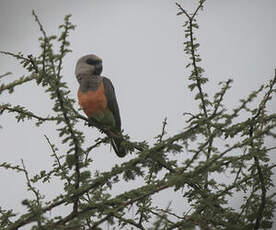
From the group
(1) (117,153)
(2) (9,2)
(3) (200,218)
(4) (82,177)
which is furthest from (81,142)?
(2) (9,2)

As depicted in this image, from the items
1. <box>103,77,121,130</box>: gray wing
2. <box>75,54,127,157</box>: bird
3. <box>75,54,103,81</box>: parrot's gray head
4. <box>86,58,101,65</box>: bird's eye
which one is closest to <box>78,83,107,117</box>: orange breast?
<box>75,54,127,157</box>: bird

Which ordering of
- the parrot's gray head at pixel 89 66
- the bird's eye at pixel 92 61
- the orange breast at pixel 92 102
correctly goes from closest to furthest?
the orange breast at pixel 92 102 < the parrot's gray head at pixel 89 66 < the bird's eye at pixel 92 61

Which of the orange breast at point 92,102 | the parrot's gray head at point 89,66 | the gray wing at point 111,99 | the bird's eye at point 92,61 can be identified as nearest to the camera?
the orange breast at point 92,102

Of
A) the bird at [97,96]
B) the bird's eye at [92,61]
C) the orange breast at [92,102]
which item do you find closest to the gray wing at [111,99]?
the bird at [97,96]

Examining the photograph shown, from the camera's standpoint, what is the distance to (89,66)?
599cm

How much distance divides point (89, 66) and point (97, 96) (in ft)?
1.89

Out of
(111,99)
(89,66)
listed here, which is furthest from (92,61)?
(111,99)

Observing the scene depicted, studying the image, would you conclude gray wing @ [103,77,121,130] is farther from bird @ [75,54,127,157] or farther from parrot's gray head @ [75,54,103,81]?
→ parrot's gray head @ [75,54,103,81]

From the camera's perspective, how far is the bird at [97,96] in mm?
5578

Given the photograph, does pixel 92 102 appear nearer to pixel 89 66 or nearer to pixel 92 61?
pixel 89 66

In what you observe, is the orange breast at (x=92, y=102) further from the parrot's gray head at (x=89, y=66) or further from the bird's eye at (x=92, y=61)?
the bird's eye at (x=92, y=61)

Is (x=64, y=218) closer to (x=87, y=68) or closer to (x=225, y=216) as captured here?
(x=225, y=216)

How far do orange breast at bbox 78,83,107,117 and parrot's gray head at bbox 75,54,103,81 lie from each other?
14.9 inches

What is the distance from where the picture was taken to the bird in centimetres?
558
